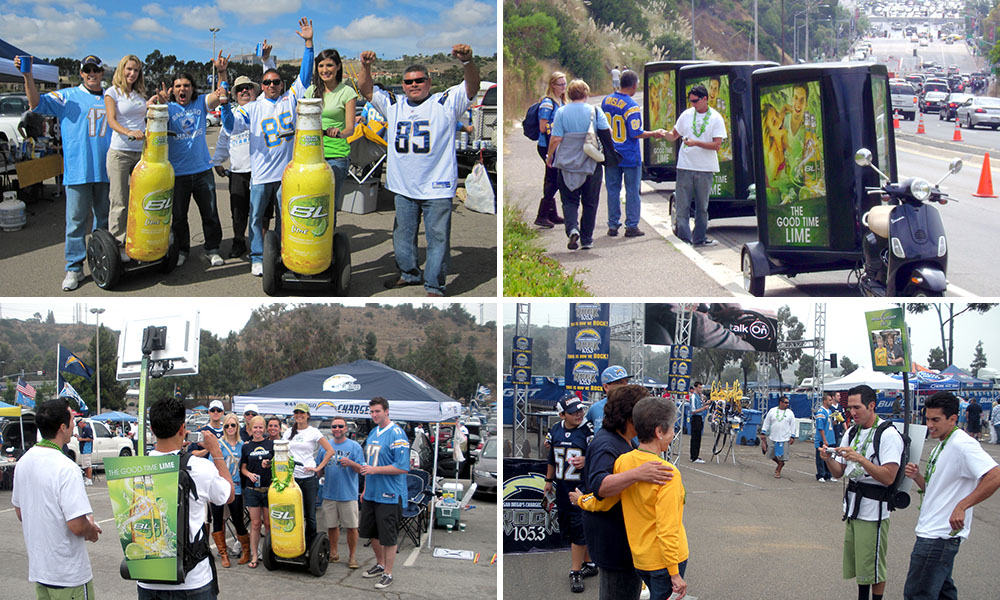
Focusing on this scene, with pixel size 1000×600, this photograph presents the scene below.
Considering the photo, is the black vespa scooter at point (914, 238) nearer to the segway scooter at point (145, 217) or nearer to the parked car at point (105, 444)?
the segway scooter at point (145, 217)

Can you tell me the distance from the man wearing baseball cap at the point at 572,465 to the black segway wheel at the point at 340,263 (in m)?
2.11

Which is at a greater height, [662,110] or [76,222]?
[662,110]

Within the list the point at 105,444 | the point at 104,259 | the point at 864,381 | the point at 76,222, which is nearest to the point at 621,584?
→ the point at 104,259

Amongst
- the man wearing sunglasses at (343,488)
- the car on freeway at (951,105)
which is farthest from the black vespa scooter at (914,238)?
the car on freeway at (951,105)

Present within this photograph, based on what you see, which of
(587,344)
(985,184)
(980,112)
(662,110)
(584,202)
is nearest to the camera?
(584,202)

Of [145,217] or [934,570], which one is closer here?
[934,570]

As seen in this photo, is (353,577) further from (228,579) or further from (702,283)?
(702,283)

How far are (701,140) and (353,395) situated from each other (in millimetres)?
4131

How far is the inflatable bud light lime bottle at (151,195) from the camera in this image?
6750 mm

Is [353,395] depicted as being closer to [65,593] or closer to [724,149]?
[65,593]

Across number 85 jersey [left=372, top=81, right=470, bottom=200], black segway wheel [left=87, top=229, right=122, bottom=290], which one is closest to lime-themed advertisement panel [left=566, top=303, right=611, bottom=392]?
number 85 jersey [left=372, top=81, right=470, bottom=200]

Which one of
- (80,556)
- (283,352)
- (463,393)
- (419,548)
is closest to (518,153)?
(419,548)

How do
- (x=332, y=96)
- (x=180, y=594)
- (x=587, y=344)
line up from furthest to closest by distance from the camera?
1. (x=587, y=344)
2. (x=332, y=96)
3. (x=180, y=594)

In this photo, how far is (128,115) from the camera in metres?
6.98
